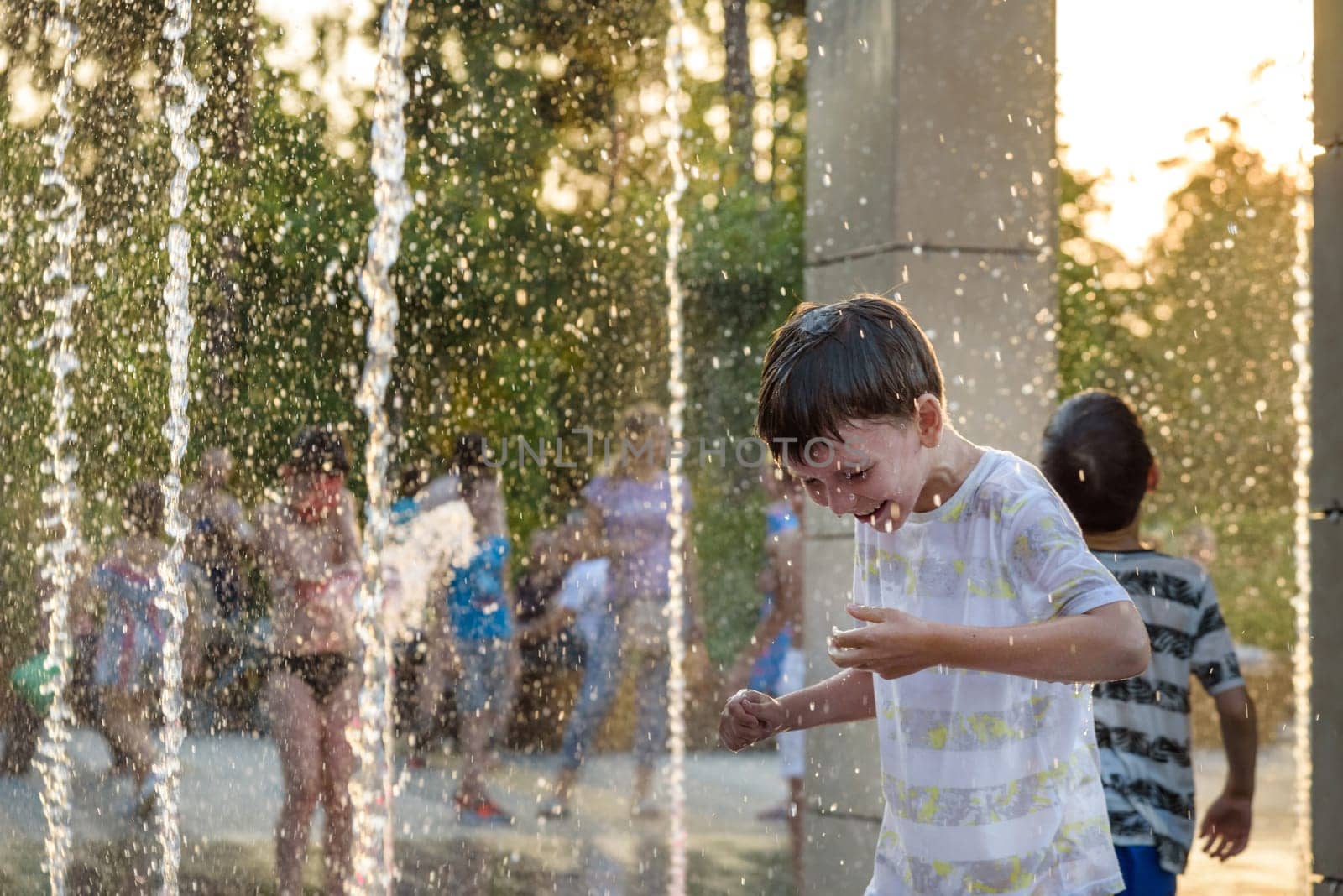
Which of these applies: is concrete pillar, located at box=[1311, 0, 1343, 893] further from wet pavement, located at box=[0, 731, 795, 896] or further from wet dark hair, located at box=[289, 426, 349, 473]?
wet dark hair, located at box=[289, 426, 349, 473]

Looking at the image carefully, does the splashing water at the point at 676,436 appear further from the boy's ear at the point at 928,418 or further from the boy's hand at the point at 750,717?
the boy's ear at the point at 928,418

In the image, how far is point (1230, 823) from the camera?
343 cm

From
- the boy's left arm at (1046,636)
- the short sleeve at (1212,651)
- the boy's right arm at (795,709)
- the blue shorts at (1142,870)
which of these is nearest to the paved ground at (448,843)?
the short sleeve at (1212,651)

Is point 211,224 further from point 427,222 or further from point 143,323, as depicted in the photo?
point 427,222

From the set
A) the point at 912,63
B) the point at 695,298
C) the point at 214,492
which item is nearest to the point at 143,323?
the point at 214,492

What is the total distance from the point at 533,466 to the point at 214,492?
4.27 metres

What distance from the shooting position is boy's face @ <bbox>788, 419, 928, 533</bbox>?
206 centimetres

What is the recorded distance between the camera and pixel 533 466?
10.3 metres

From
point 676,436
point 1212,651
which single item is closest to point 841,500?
point 1212,651

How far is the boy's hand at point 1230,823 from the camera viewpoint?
342 cm

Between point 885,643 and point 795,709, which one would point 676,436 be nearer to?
point 795,709

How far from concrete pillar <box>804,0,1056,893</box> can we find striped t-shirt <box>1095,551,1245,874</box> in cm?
106

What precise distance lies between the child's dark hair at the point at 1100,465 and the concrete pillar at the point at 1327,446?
68 cm

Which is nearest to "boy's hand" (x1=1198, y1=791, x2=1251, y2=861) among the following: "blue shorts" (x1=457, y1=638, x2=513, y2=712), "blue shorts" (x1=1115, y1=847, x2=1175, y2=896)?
"blue shorts" (x1=1115, y1=847, x2=1175, y2=896)
